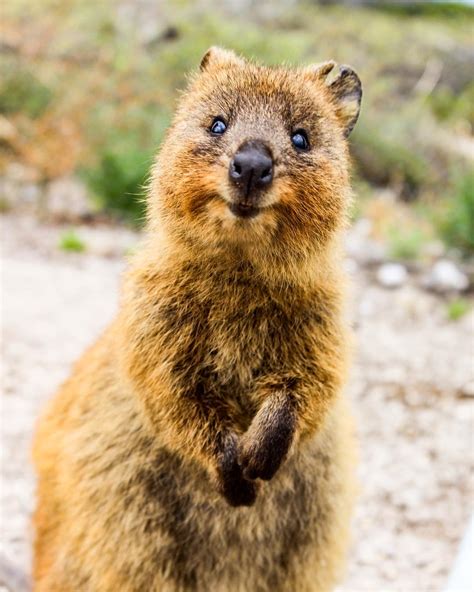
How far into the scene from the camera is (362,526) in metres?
5.04

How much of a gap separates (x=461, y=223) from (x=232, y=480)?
7.30m

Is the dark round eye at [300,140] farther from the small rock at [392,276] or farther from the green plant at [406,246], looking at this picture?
the green plant at [406,246]

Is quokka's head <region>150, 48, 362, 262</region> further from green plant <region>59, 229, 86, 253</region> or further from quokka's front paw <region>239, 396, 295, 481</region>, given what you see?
green plant <region>59, 229, 86, 253</region>

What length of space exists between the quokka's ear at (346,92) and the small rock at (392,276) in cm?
553

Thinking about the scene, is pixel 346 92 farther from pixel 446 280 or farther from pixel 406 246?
pixel 406 246

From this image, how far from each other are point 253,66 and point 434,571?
320cm

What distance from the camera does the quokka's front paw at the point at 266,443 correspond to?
9.46 ft

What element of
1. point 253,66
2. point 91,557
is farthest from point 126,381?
point 253,66

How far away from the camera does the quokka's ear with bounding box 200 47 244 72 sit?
3.56 meters

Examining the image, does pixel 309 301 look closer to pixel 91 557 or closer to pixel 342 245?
pixel 342 245

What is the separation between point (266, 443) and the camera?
2881mm

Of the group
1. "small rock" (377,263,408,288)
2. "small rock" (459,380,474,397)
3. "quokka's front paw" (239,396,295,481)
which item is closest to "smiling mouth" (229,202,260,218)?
"quokka's front paw" (239,396,295,481)

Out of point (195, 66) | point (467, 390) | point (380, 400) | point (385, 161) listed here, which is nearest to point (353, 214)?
point (380, 400)

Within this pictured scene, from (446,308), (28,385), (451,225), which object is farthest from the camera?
(451,225)
